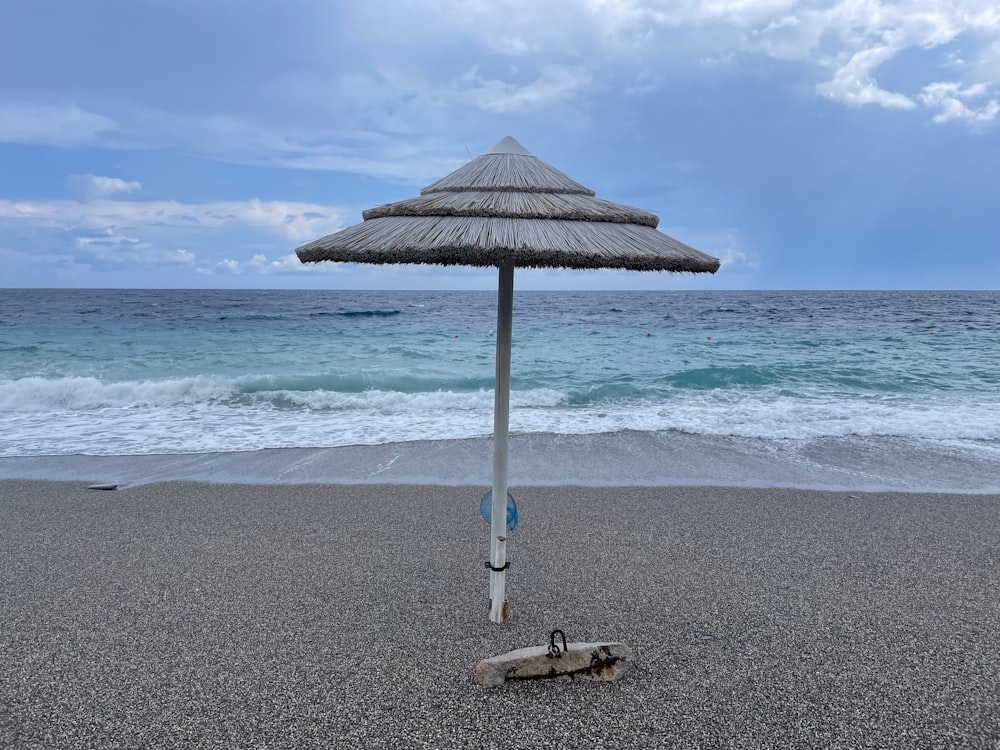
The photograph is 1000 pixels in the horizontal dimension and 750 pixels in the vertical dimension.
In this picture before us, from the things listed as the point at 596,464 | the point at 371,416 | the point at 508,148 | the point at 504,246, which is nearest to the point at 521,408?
the point at 371,416

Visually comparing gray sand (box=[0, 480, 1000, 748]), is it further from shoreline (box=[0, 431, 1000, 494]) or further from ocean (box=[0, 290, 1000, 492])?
ocean (box=[0, 290, 1000, 492])

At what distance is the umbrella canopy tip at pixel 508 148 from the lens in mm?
3348

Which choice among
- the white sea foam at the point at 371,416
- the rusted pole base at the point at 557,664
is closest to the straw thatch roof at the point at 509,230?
the rusted pole base at the point at 557,664

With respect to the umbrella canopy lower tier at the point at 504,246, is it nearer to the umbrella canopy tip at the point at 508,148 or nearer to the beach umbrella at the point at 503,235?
the beach umbrella at the point at 503,235

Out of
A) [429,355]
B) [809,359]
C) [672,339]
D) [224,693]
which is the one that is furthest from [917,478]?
[672,339]

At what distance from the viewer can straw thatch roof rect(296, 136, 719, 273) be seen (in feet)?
8.46

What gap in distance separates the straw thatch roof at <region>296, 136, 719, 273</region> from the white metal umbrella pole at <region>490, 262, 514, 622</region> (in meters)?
0.25

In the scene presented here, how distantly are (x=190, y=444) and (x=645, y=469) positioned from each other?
574 cm

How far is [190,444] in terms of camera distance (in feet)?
26.6

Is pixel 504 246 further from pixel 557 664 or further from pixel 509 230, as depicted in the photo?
pixel 557 664

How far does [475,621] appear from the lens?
343 centimetres

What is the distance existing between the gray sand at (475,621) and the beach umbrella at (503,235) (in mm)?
740

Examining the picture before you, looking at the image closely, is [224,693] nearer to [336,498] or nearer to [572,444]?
[336,498]

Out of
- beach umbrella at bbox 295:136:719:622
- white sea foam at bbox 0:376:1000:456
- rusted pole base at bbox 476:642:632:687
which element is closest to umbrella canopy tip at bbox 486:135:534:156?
beach umbrella at bbox 295:136:719:622
